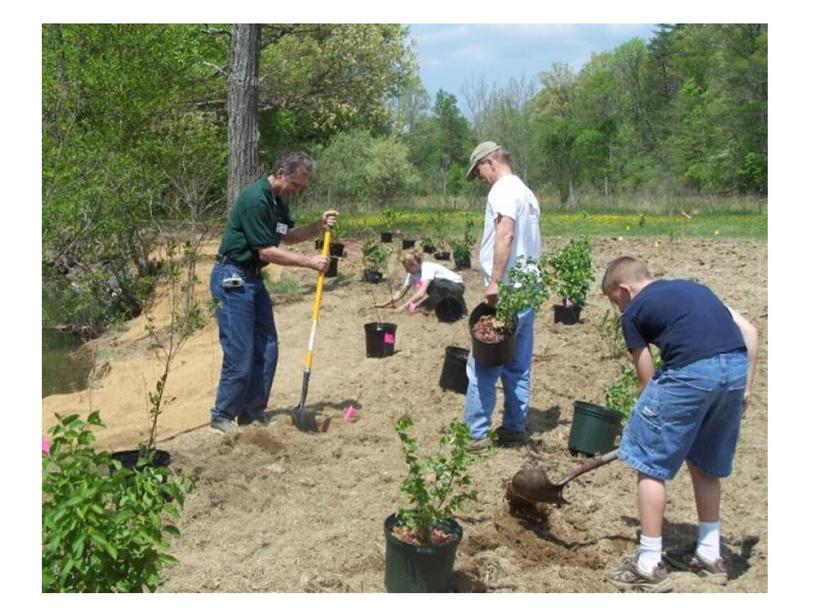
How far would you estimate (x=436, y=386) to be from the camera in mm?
7137

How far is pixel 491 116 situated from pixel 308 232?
36073mm

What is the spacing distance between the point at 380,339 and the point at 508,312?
3.12 metres

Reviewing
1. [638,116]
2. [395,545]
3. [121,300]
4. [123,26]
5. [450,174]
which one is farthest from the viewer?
[638,116]

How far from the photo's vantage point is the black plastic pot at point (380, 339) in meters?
8.22

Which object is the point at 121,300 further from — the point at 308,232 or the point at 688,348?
the point at 688,348

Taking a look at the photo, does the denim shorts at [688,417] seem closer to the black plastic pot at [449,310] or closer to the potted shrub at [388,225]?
the black plastic pot at [449,310]

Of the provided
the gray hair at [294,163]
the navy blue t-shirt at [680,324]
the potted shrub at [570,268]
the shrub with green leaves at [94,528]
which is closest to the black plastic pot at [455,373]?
the potted shrub at [570,268]

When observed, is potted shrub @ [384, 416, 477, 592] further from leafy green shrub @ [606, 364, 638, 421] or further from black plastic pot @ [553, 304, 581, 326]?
black plastic pot @ [553, 304, 581, 326]

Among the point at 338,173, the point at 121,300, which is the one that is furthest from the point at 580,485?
the point at 338,173

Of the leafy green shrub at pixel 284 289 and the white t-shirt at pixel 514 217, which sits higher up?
the white t-shirt at pixel 514 217

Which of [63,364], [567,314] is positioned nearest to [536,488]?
[567,314]

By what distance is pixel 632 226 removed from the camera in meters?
19.4

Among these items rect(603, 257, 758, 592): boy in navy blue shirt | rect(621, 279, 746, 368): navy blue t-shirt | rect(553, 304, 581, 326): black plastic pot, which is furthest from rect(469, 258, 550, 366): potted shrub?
rect(553, 304, 581, 326): black plastic pot

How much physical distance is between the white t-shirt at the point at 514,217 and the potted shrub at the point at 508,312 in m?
0.11
